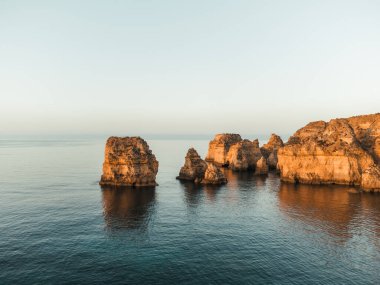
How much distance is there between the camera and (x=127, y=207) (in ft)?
237

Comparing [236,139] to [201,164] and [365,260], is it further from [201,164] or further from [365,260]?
[365,260]

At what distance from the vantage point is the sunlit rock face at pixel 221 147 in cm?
16625

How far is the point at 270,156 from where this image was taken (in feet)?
506

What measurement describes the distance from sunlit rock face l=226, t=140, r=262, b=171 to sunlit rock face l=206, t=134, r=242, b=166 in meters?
11.5

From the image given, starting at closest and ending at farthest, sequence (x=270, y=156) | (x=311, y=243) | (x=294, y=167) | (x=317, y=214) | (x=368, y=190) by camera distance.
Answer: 1. (x=311, y=243)
2. (x=317, y=214)
3. (x=368, y=190)
4. (x=294, y=167)
5. (x=270, y=156)

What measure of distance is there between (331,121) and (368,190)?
109 feet

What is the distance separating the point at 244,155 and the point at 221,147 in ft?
75.0

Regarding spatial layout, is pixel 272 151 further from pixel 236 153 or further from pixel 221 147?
pixel 221 147

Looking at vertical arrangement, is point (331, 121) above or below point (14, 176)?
above

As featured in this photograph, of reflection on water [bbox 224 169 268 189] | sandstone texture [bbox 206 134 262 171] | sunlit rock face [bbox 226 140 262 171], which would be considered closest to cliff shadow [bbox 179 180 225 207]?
reflection on water [bbox 224 169 268 189]

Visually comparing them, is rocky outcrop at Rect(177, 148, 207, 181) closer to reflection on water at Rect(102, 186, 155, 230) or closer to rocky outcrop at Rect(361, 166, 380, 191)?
reflection on water at Rect(102, 186, 155, 230)

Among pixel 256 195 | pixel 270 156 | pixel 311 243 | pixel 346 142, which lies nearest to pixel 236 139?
pixel 270 156

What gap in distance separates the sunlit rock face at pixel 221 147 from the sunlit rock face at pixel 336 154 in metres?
52.9

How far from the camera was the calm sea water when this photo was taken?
38.7 meters
